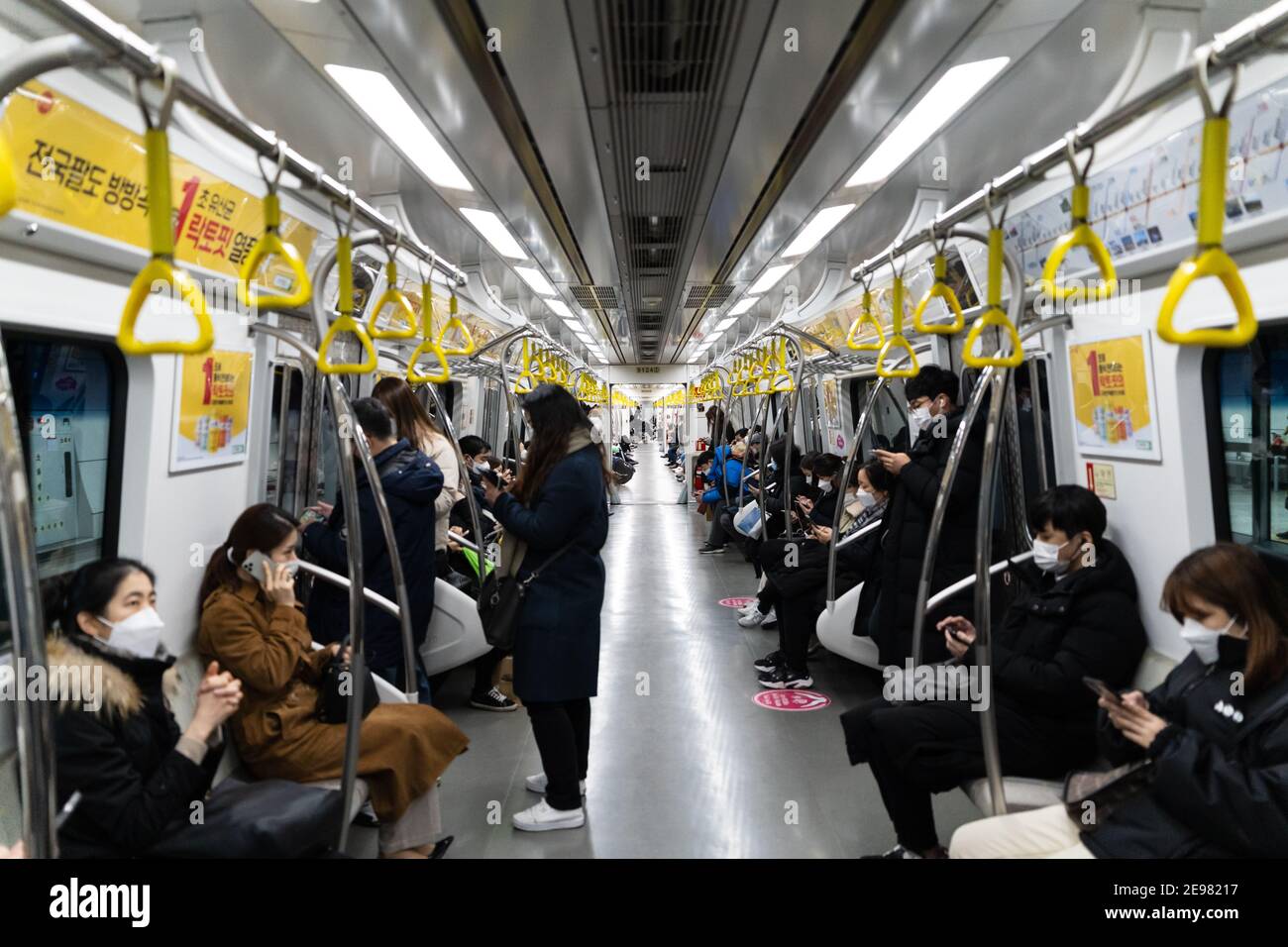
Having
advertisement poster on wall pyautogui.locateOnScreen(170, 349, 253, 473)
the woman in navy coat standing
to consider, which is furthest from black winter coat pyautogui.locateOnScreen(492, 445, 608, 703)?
advertisement poster on wall pyautogui.locateOnScreen(170, 349, 253, 473)

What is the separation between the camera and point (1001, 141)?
4523 mm

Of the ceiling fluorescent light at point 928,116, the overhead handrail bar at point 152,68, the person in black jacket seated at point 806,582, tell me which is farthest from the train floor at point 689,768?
the ceiling fluorescent light at point 928,116

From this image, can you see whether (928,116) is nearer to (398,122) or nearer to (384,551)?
(398,122)

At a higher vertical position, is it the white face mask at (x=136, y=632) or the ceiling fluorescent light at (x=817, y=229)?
the ceiling fluorescent light at (x=817, y=229)

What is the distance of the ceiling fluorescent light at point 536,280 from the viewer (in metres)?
8.84

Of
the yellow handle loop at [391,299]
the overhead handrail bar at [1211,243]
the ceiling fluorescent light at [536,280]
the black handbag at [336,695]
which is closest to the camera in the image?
the overhead handrail bar at [1211,243]

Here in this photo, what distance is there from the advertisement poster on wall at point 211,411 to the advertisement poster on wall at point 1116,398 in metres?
3.69

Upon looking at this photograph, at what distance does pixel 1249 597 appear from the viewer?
221 cm

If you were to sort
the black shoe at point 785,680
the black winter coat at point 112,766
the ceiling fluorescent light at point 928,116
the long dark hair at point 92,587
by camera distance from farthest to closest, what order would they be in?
the black shoe at point 785,680 → the ceiling fluorescent light at point 928,116 → the long dark hair at point 92,587 → the black winter coat at point 112,766

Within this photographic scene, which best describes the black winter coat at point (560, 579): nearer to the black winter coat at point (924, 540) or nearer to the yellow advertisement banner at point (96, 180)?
the yellow advertisement banner at point (96, 180)

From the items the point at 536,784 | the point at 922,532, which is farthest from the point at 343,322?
the point at 922,532

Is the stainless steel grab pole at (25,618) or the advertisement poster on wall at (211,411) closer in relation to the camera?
the stainless steel grab pole at (25,618)
